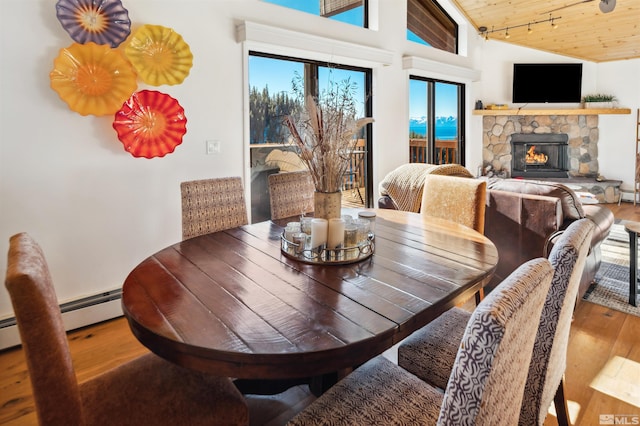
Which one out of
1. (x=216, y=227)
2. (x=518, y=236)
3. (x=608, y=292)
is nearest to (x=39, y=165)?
(x=216, y=227)

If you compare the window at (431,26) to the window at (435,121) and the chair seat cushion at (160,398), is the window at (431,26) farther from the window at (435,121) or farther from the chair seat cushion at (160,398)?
the chair seat cushion at (160,398)

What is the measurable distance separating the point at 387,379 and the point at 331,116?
1038 mm

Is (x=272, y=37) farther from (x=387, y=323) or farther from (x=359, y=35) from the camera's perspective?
(x=387, y=323)

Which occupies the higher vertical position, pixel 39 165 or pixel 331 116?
pixel 331 116

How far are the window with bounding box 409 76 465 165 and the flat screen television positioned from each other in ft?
4.16

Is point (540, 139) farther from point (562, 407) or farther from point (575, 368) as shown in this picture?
point (562, 407)

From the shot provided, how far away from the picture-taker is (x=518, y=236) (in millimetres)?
2789

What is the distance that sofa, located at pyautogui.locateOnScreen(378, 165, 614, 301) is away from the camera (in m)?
2.62

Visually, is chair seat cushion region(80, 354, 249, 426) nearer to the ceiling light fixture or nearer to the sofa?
the sofa

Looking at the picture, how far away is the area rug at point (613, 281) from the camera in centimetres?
294

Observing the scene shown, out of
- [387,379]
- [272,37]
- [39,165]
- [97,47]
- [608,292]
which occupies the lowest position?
[608,292]

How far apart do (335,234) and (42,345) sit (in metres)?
1.03

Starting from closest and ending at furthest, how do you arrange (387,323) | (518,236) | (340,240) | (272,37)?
(387,323)
(340,240)
(518,236)
(272,37)

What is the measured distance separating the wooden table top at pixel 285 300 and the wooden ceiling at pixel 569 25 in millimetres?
5255
